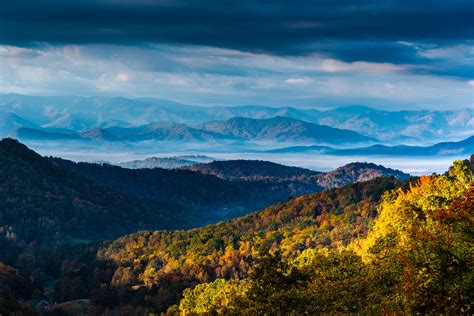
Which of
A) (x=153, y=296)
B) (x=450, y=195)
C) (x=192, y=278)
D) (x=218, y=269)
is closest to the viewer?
(x=450, y=195)

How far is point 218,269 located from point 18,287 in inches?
1960

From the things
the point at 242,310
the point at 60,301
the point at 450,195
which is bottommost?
the point at 60,301

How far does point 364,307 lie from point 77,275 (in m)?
162

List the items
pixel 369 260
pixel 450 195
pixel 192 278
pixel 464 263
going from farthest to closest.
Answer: pixel 192 278
pixel 450 195
pixel 369 260
pixel 464 263

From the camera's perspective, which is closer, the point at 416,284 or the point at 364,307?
the point at 416,284

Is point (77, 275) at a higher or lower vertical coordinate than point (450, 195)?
lower

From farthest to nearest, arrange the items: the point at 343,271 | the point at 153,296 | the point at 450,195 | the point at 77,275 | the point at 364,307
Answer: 1. the point at 77,275
2. the point at 153,296
3. the point at 450,195
4. the point at 343,271
5. the point at 364,307

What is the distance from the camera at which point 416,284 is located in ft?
138

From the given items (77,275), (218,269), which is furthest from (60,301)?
(218,269)

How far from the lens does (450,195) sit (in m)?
67.8

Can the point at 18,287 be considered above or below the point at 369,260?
below

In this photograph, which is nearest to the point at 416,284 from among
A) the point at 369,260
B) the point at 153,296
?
the point at 369,260

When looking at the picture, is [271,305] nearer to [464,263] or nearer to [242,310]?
[242,310]

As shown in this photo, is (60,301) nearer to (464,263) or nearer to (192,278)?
(192,278)
